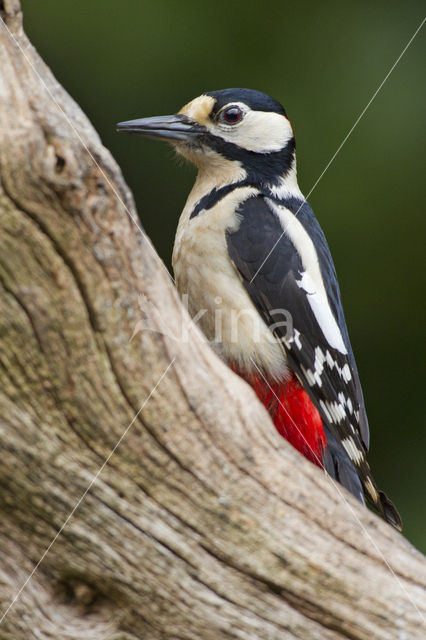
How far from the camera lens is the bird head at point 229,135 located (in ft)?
7.25

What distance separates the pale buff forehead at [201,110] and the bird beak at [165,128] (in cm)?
2

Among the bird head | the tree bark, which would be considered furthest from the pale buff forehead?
the tree bark

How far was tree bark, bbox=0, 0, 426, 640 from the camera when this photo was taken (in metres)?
1.36

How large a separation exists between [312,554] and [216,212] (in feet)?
2.93

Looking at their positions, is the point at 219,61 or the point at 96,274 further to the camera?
the point at 219,61

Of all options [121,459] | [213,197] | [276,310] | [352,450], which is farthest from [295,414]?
[121,459]

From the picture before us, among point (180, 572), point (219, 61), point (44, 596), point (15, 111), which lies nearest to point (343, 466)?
point (180, 572)

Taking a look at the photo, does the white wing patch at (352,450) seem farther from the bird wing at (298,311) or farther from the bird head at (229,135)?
the bird head at (229,135)

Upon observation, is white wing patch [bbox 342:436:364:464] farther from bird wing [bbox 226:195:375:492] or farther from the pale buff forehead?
the pale buff forehead

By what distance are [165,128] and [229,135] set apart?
0.57 feet

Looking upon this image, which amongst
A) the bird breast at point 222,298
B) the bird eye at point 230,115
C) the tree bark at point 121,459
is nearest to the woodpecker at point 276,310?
the bird breast at point 222,298

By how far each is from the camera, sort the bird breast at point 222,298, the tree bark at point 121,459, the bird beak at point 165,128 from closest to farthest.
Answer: the tree bark at point 121,459 < the bird breast at point 222,298 < the bird beak at point 165,128

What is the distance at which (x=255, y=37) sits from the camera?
3236mm

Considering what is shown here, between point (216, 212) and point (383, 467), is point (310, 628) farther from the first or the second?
point (383, 467)
